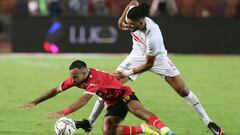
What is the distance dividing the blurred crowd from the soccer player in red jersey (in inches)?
641

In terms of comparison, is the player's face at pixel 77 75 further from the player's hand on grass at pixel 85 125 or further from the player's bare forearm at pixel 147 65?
the player's bare forearm at pixel 147 65

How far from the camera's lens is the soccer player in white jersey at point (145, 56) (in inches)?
385

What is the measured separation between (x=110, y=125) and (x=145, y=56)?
163 cm

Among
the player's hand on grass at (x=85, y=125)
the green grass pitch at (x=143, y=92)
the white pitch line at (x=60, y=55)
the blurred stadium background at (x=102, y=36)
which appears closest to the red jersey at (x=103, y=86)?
the player's hand on grass at (x=85, y=125)

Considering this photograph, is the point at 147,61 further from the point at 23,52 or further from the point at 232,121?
the point at 23,52

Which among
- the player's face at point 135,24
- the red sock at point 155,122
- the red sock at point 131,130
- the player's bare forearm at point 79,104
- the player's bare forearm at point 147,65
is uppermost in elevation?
the player's face at point 135,24

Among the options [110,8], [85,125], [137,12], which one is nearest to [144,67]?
[137,12]

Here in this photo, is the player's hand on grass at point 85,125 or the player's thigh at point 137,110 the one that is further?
the player's hand on grass at point 85,125

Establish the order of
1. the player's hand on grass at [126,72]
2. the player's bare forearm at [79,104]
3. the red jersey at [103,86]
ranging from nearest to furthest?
the player's bare forearm at [79,104] → the red jersey at [103,86] → the player's hand on grass at [126,72]

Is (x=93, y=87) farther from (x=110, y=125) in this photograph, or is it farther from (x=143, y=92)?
(x=143, y=92)

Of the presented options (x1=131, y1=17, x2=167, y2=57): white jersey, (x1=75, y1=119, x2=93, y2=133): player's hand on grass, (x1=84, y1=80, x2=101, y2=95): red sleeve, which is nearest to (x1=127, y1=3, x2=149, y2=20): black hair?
(x1=131, y1=17, x2=167, y2=57): white jersey

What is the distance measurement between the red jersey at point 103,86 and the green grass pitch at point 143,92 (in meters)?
1.07

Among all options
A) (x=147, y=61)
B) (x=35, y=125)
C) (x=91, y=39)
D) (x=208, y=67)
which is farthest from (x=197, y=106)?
(x=91, y=39)

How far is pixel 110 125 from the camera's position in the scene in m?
9.34
